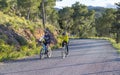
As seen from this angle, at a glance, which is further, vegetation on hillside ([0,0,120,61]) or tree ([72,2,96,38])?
tree ([72,2,96,38])

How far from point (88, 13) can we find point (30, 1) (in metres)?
64.3

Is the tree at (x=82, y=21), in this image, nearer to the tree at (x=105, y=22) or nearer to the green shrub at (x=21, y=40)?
the tree at (x=105, y=22)

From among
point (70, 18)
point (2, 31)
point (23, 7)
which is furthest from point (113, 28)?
point (2, 31)

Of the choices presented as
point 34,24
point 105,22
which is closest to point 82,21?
point 105,22

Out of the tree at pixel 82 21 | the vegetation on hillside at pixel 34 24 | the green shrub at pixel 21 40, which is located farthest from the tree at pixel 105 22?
the green shrub at pixel 21 40

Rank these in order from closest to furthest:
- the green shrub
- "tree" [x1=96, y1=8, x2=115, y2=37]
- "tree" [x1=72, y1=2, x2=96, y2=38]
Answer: the green shrub → "tree" [x1=96, y1=8, x2=115, y2=37] → "tree" [x1=72, y1=2, x2=96, y2=38]

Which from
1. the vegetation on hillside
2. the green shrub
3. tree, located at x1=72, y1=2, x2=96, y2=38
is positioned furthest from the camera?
tree, located at x1=72, y1=2, x2=96, y2=38

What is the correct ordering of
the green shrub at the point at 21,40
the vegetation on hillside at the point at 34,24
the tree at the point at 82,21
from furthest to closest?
1. the tree at the point at 82,21
2. the green shrub at the point at 21,40
3. the vegetation on hillside at the point at 34,24

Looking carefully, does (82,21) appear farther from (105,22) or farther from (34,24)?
(34,24)

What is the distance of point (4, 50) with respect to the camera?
24328 millimetres

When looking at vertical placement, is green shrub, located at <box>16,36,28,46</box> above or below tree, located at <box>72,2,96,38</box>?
above

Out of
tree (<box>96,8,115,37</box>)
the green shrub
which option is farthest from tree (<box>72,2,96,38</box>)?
the green shrub

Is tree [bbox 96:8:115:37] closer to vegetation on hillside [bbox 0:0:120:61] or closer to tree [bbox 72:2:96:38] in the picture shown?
vegetation on hillside [bbox 0:0:120:61]

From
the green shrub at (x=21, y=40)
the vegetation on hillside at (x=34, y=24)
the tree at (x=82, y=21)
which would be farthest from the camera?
the tree at (x=82, y=21)
